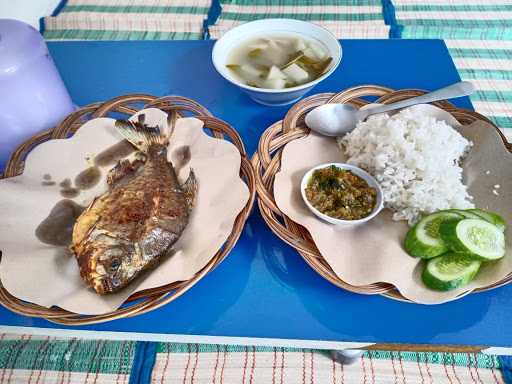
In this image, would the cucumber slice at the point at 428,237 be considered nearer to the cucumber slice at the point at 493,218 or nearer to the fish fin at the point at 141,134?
the cucumber slice at the point at 493,218

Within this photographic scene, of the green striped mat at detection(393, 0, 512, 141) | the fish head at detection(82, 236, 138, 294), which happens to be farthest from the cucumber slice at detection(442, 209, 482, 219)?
the green striped mat at detection(393, 0, 512, 141)

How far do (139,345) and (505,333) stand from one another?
128 cm

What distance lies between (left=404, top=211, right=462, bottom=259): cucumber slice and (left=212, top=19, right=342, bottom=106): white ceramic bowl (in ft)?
2.06

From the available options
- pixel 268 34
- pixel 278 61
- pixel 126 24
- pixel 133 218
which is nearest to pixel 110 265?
pixel 133 218

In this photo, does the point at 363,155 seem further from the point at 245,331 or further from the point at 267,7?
the point at 267,7

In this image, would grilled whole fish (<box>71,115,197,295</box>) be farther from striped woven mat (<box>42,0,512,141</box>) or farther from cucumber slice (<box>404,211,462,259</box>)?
striped woven mat (<box>42,0,512,141</box>)

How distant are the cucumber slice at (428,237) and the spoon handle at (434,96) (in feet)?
1.58

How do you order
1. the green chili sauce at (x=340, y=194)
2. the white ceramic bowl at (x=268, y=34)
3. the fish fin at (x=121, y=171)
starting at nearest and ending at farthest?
the green chili sauce at (x=340, y=194) → the fish fin at (x=121, y=171) → the white ceramic bowl at (x=268, y=34)

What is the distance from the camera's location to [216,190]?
124 cm

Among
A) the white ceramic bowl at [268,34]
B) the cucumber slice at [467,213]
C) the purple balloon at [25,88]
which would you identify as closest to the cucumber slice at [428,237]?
the cucumber slice at [467,213]

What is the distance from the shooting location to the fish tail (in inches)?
54.1

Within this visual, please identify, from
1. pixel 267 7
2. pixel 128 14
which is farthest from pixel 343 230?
pixel 128 14

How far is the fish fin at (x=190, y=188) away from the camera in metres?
1.25

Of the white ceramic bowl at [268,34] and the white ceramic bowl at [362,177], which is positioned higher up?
the white ceramic bowl at [268,34]
